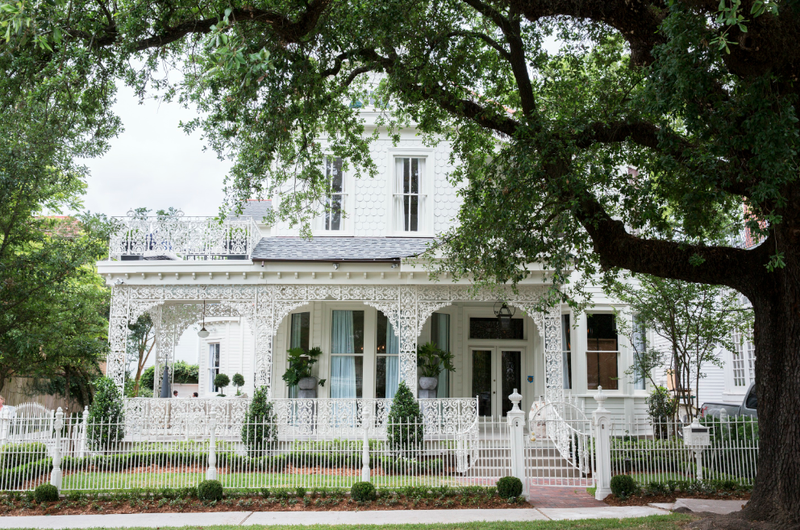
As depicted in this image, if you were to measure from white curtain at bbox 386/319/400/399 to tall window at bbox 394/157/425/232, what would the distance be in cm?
311

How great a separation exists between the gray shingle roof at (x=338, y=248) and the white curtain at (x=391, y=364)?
2.37m

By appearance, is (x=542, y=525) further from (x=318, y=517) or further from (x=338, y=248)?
(x=338, y=248)

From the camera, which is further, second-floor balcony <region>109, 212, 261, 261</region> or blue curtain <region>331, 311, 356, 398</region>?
blue curtain <region>331, 311, 356, 398</region>

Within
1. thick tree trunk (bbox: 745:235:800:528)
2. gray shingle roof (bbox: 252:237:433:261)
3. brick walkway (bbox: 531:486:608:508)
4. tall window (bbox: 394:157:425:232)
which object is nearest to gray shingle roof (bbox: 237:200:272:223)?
gray shingle roof (bbox: 252:237:433:261)

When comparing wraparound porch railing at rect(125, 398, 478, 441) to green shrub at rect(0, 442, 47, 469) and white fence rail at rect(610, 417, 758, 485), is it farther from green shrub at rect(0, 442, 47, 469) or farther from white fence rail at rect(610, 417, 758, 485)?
white fence rail at rect(610, 417, 758, 485)

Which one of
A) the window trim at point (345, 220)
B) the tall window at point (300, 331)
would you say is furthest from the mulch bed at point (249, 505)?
the window trim at point (345, 220)

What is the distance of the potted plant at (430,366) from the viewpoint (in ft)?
51.5

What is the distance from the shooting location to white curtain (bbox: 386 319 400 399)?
16719 millimetres

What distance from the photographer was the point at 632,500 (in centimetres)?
1079

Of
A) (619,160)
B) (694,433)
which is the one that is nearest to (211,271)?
(619,160)

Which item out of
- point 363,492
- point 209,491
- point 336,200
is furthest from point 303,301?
point 363,492

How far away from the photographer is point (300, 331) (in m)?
17.3

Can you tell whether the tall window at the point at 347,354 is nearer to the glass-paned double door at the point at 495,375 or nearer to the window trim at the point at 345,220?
the window trim at the point at 345,220

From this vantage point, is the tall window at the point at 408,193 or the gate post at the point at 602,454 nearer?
the gate post at the point at 602,454
